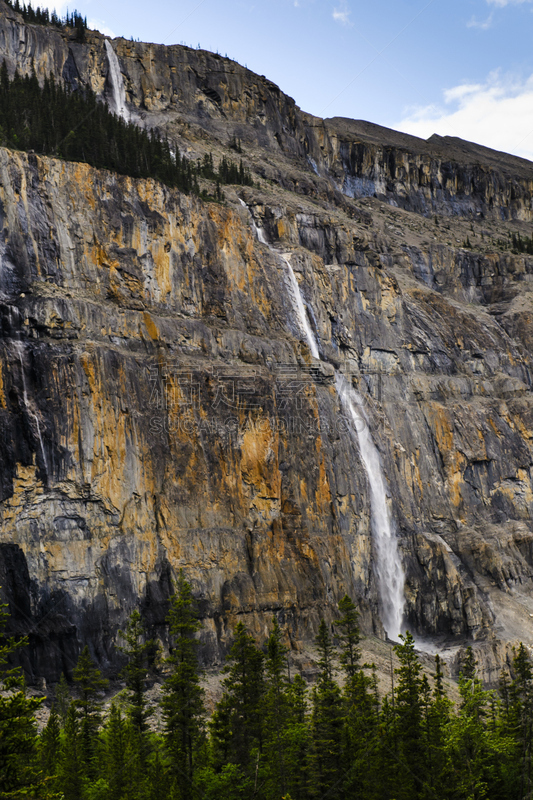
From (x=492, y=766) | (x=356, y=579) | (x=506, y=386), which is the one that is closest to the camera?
(x=492, y=766)

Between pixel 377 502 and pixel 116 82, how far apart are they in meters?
71.1

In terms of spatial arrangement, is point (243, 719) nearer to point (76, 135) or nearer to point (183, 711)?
point (183, 711)

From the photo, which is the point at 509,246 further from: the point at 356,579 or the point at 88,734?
the point at 88,734

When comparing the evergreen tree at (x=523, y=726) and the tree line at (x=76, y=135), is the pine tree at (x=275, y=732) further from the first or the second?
the tree line at (x=76, y=135)

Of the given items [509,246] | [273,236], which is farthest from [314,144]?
[273,236]

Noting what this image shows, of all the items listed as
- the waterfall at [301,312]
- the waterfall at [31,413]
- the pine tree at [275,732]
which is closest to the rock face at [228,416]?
the waterfall at [31,413]

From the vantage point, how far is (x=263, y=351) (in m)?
65.8

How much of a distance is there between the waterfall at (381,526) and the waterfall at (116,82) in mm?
54884

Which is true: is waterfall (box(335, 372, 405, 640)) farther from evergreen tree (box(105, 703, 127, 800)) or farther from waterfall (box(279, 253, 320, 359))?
evergreen tree (box(105, 703, 127, 800))

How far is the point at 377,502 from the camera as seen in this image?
6800 cm

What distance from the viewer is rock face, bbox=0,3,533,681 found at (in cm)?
4881

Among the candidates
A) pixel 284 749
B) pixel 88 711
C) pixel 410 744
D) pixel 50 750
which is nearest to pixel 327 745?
pixel 284 749

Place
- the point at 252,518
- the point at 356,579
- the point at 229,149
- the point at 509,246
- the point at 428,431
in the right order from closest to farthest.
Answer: the point at 252,518
the point at 356,579
the point at 428,431
the point at 229,149
the point at 509,246

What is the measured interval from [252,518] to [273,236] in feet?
120
